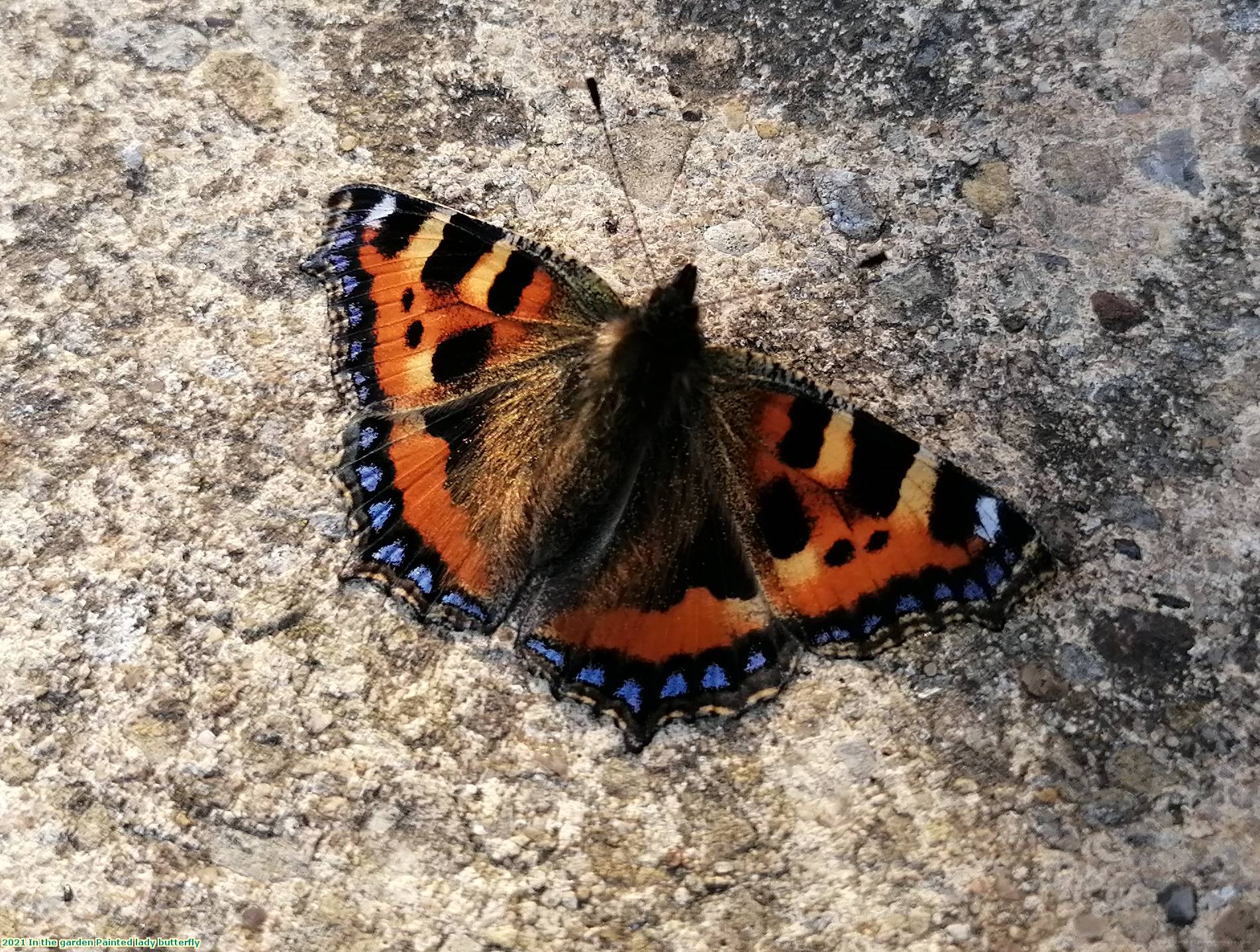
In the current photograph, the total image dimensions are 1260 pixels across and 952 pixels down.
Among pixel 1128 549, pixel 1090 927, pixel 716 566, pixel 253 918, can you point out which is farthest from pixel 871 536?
pixel 253 918

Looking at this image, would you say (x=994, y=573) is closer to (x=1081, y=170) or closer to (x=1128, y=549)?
(x=1128, y=549)

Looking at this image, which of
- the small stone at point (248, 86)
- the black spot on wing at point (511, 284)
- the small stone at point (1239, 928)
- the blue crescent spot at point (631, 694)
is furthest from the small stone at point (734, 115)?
the small stone at point (1239, 928)

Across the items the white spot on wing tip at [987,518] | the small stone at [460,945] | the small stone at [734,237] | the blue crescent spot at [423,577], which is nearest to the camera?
the small stone at [460,945]

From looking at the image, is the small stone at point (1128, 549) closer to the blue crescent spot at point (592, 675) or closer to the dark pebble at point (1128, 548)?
the dark pebble at point (1128, 548)

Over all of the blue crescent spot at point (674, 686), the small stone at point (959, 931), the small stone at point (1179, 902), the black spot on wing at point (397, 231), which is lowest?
the small stone at point (959, 931)

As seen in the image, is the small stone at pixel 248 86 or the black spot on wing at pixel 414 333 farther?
the small stone at pixel 248 86

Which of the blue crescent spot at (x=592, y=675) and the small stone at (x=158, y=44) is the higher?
the small stone at (x=158, y=44)

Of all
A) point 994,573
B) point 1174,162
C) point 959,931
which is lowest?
point 959,931

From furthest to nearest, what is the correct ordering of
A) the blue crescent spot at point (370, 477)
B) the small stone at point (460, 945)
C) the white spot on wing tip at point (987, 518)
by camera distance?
the blue crescent spot at point (370, 477) → the white spot on wing tip at point (987, 518) → the small stone at point (460, 945)
